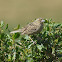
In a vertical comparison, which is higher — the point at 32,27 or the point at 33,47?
the point at 32,27

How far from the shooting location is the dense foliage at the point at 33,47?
4.51 meters

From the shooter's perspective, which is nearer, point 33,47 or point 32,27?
point 33,47

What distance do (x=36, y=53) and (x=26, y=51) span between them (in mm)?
230

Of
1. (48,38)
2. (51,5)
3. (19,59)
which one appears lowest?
(19,59)

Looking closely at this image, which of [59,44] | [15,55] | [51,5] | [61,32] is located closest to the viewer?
[15,55]

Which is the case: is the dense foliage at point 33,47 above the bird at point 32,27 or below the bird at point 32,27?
below

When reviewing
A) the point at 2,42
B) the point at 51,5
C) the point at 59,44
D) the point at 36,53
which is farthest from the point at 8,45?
the point at 51,5

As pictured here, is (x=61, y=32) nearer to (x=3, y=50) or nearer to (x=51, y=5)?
(x=3, y=50)

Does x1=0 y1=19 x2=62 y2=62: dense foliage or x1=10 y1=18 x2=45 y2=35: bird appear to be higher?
x1=10 y1=18 x2=45 y2=35: bird

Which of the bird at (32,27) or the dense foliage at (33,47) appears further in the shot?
the bird at (32,27)

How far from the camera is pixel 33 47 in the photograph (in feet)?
15.4

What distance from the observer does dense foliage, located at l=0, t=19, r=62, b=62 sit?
14.8ft

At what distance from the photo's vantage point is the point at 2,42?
4660 millimetres

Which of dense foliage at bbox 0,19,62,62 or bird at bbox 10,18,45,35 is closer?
dense foliage at bbox 0,19,62,62
